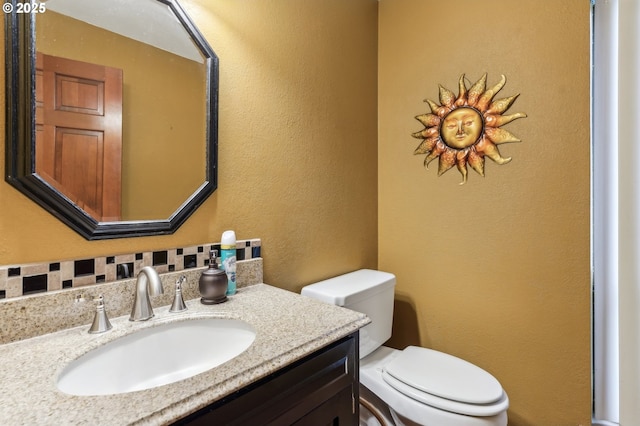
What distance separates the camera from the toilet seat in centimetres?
111

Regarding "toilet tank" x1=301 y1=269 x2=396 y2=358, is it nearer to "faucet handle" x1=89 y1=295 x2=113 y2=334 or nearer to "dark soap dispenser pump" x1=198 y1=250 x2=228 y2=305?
"dark soap dispenser pump" x1=198 y1=250 x2=228 y2=305

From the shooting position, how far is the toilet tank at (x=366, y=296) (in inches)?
52.9

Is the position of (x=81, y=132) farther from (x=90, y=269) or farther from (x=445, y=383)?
(x=445, y=383)

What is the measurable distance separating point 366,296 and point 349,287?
0.30 feet

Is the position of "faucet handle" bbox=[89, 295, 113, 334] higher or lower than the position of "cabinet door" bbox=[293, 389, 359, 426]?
higher

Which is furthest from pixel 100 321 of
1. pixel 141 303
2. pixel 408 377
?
pixel 408 377

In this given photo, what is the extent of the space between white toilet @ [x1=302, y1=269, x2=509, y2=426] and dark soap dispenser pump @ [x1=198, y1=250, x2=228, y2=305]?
453mm

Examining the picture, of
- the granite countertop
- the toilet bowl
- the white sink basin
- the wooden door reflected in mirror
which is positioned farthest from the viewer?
the toilet bowl

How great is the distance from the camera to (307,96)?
58.6 inches

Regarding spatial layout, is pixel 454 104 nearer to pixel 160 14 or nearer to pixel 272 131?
pixel 272 131

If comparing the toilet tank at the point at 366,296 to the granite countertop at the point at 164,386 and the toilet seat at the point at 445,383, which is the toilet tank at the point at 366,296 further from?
the granite countertop at the point at 164,386

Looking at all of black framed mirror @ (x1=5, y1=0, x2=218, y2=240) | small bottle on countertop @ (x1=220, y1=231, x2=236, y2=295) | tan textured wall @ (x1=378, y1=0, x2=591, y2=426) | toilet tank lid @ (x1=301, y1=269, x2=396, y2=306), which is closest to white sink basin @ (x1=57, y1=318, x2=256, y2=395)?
small bottle on countertop @ (x1=220, y1=231, x2=236, y2=295)

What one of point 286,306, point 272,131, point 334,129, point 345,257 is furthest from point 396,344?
point 272,131

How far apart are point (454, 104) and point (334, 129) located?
0.65 m
